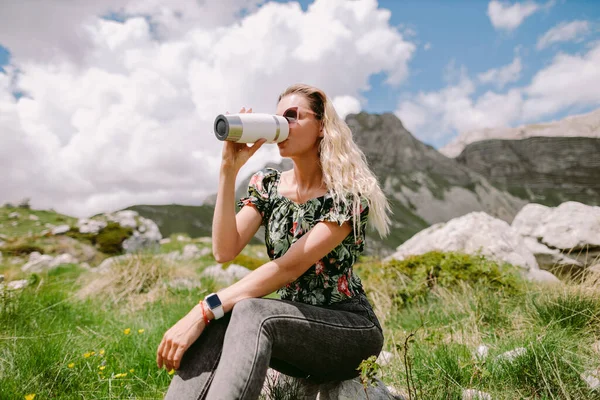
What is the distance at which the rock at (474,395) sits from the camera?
2406mm

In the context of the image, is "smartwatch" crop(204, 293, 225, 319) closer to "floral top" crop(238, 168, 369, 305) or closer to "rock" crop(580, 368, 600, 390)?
"floral top" crop(238, 168, 369, 305)

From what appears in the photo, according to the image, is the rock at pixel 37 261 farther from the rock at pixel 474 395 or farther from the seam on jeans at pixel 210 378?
the rock at pixel 474 395

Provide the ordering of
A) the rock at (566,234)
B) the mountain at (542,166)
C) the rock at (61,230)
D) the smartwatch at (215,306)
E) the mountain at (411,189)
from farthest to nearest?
the mountain at (542,166), the mountain at (411,189), the rock at (61,230), the rock at (566,234), the smartwatch at (215,306)

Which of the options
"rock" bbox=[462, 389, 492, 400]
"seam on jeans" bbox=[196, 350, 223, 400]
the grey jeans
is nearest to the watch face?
the grey jeans

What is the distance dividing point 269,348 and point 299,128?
1.53m

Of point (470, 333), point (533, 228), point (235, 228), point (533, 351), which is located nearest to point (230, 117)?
point (235, 228)

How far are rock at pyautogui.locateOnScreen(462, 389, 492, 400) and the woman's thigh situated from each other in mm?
589

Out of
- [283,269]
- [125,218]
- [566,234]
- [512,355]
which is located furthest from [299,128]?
[125,218]

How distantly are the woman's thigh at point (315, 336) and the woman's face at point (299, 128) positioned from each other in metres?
1.10

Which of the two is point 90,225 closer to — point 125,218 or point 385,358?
point 125,218

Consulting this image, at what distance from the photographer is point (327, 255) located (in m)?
2.72

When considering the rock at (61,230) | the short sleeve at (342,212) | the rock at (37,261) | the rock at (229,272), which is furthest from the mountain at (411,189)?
the short sleeve at (342,212)

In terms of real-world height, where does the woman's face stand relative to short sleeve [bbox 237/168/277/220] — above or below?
above

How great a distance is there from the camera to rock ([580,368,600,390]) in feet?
8.02
